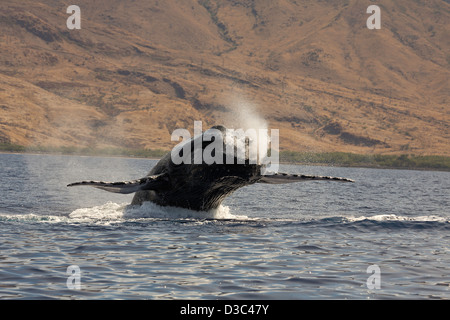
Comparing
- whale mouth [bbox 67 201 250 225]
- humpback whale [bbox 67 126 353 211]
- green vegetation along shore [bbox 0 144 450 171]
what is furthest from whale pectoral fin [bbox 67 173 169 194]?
green vegetation along shore [bbox 0 144 450 171]

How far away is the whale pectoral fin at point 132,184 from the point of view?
51.8 ft

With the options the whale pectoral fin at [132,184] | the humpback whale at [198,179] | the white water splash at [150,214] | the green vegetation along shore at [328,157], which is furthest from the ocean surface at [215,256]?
the green vegetation along shore at [328,157]

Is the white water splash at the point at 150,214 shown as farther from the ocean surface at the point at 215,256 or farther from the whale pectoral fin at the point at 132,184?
the whale pectoral fin at the point at 132,184

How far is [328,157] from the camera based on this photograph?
144 meters

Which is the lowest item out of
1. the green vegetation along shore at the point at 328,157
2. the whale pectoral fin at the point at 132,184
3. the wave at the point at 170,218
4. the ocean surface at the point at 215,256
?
the ocean surface at the point at 215,256

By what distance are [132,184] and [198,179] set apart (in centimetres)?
205

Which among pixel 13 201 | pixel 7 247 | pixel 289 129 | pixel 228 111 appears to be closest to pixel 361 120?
pixel 289 129

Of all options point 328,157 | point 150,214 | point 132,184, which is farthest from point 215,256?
point 328,157

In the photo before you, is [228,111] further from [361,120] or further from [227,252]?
[227,252]

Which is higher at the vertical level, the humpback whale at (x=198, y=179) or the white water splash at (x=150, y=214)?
the humpback whale at (x=198, y=179)

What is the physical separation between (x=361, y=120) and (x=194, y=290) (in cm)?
17054

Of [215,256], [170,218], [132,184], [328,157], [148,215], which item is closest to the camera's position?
[215,256]

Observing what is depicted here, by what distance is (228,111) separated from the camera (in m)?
168

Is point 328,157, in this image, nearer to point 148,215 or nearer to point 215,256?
point 148,215
